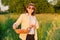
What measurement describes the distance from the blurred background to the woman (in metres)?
0.02

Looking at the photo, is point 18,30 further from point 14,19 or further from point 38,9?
point 38,9

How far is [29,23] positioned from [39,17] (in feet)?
0.26

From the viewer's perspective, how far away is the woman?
953 mm

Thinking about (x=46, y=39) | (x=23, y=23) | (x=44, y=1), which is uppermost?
(x=44, y=1)

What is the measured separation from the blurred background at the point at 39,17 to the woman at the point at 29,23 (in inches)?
1.0

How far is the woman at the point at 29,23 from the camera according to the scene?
0.95m

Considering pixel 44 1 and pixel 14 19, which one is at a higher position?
pixel 44 1

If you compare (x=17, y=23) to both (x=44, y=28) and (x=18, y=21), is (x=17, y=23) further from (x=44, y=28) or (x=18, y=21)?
(x=44, y=28)

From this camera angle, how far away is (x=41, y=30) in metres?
0.95

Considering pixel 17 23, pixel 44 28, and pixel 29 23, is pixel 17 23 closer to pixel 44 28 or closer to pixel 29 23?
pixel 29 23

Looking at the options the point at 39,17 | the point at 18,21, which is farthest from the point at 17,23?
the point at 39,17

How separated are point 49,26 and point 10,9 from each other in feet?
0.97

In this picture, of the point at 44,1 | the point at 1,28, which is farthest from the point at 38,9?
the point at 1,28

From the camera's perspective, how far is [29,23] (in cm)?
96
